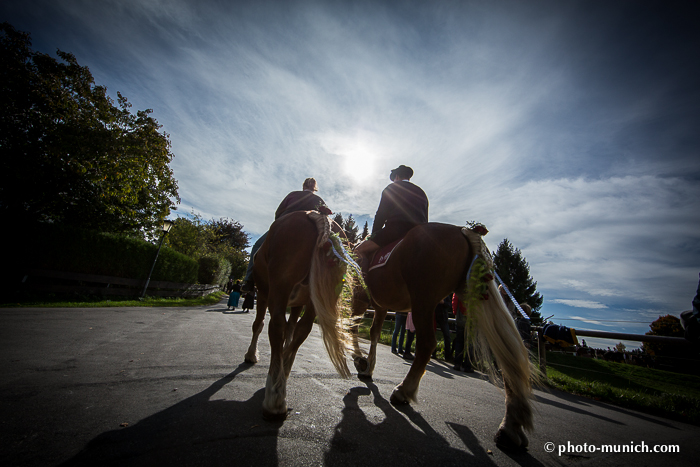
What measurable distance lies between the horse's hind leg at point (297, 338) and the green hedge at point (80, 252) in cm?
1277

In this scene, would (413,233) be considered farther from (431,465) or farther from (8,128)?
(8,128)

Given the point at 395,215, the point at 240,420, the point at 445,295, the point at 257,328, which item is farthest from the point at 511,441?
the point at 257,328

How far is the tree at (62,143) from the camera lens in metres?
10.2

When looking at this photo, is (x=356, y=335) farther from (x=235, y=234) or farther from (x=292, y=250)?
(x=235, y=234)

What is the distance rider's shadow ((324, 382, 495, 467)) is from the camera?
1.61m

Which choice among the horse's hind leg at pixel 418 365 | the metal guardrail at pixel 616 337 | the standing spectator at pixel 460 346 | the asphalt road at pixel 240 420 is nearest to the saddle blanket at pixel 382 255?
the horse's hind leg at pixel 418 365

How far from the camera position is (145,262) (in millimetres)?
13594

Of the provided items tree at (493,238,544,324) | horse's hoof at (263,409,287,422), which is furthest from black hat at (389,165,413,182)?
tree at (493,238,544,324)

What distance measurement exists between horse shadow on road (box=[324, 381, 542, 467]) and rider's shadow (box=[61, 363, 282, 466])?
17.3 inches

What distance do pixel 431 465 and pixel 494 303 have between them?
1368 millimetres

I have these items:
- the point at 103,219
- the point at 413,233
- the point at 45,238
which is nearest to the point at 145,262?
the point at 103,219

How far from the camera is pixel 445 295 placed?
2828mm

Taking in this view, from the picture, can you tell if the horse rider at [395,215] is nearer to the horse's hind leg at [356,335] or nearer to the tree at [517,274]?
the horse's hind leg at [356,335]

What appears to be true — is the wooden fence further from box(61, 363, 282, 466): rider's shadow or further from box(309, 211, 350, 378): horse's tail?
box(309, 211, 350, 378): horse's tail
